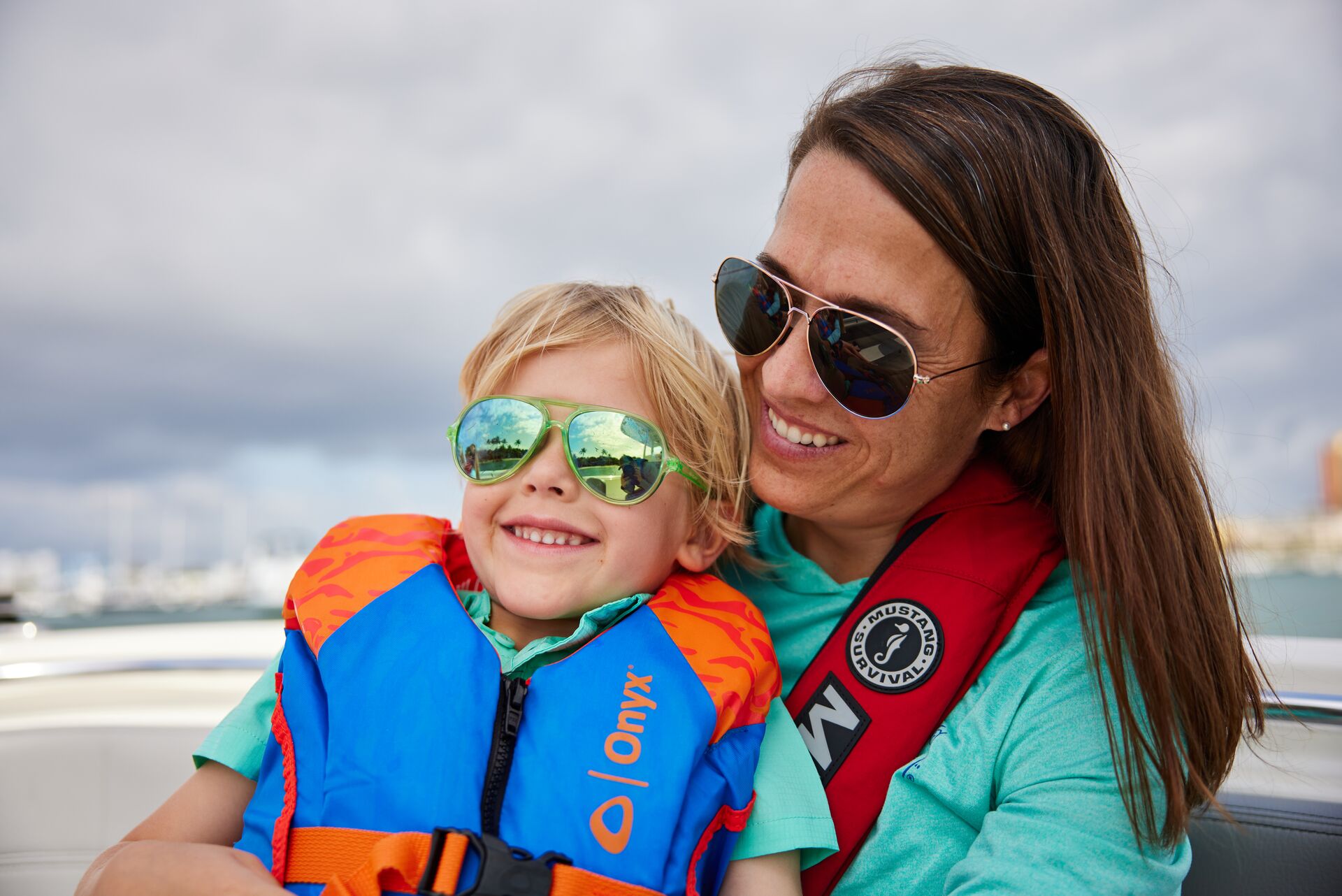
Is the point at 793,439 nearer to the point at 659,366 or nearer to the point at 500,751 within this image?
the point at 659,366

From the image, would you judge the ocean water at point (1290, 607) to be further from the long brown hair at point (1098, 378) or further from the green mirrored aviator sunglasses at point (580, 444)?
the green mirrored aviator sunglasses at point (580, 444)

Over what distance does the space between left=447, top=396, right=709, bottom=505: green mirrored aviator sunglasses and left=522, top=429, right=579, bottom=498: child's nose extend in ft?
0.04

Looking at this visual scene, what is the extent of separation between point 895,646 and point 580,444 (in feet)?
2.50

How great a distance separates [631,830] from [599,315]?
1057mm

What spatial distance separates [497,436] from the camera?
1885 millimetres

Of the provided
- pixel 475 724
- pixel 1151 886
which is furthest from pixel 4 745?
pixel 1151 886

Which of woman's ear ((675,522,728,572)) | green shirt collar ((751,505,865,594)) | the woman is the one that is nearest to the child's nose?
woman's ear ((675,522,728,572))

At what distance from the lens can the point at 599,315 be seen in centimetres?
204

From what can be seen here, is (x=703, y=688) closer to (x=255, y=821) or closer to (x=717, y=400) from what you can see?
(x=717, y=400)

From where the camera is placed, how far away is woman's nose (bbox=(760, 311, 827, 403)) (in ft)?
6.42

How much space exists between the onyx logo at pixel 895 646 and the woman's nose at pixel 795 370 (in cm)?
47

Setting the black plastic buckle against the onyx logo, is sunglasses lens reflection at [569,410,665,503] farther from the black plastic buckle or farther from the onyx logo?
the black plastic buckle

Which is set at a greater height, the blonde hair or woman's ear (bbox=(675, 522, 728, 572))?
the blonde hair

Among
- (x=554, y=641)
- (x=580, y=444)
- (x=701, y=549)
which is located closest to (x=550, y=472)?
(x=580, y=444)
